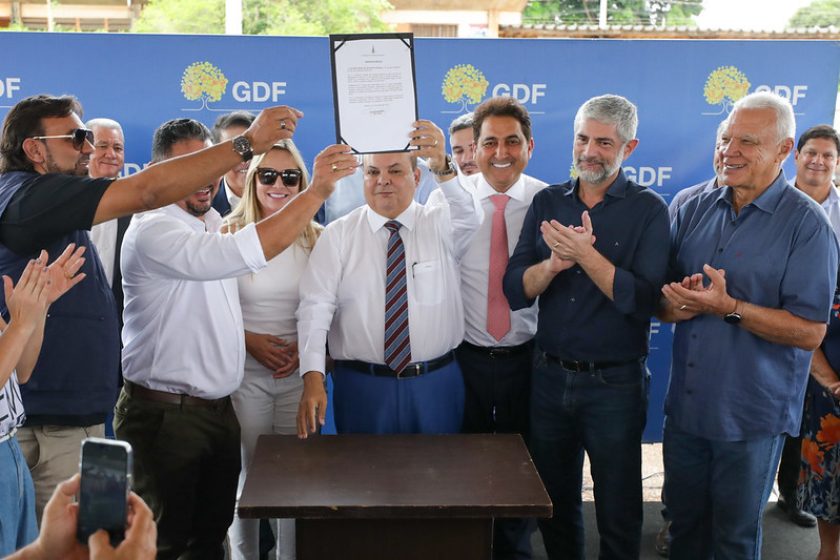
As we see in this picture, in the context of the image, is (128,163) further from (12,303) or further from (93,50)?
(12,303)

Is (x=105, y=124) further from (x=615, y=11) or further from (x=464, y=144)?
(x=615, y=11)

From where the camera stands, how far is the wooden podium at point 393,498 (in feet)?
6.14

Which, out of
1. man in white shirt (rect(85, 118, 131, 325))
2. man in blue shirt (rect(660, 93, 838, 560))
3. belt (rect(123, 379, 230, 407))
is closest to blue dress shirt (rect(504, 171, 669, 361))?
man in blue shirt (rect(660, 93, 838, 560))

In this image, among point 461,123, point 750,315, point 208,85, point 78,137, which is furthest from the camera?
point 208,85

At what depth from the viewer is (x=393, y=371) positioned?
2.79 meters

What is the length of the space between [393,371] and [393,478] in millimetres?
772

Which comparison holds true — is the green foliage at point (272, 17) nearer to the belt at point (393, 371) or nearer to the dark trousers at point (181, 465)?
the belt at point (393, 371)

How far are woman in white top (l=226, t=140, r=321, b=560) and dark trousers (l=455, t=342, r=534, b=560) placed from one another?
703 mm

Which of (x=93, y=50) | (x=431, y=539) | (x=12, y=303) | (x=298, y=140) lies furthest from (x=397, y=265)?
(x=93, y=50)

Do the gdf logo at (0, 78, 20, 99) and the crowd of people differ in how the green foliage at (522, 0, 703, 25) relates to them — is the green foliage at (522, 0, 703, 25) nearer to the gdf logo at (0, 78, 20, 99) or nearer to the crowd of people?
the gdf logo at (0, 78, 20, 99)

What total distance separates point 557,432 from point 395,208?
3.52ft

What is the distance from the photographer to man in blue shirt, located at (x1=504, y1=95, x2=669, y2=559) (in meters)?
2.82

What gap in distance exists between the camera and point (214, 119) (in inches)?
169

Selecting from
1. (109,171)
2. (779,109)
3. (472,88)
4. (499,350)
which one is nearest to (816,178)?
(779,109)
